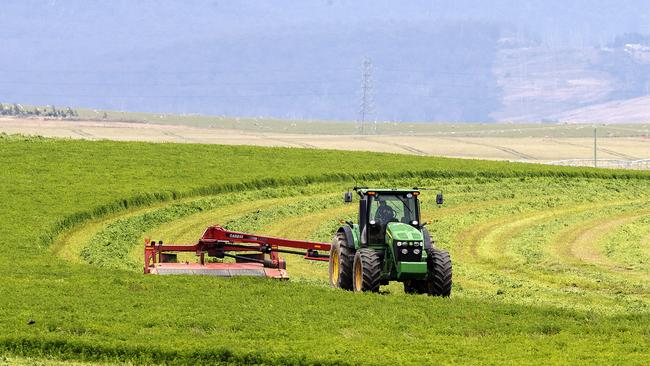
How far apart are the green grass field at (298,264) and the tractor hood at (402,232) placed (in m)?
1.37

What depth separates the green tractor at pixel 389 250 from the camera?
1168 inches

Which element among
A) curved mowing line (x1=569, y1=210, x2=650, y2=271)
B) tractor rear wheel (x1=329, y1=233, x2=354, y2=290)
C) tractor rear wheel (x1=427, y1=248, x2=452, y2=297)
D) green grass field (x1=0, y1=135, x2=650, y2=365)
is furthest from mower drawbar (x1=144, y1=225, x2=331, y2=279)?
curved mowing line (x1=569, y1=210, x2=650, y2=271)

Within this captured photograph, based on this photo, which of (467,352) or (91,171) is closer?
(467,352)

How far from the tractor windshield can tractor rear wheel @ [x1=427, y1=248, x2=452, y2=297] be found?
1.60m

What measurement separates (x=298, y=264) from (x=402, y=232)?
1090 centimetres

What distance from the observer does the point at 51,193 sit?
52625mm

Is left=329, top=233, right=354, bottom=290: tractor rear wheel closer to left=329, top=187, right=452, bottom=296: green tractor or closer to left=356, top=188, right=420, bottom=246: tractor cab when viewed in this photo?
left=329, top=187, right=452, bottom=296: green tractor

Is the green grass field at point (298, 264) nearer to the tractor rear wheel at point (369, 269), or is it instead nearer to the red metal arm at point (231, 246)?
the tractor rear wheel at point (369, 269)

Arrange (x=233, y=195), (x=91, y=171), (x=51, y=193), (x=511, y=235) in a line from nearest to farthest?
(x=511, y=235)
(x=51, y=193)
(x=233, y=195)
(x=91, y=171)

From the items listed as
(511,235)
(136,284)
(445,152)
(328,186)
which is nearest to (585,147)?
(445,152)

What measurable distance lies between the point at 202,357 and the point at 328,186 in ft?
128

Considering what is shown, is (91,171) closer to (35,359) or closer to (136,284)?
(136,284)

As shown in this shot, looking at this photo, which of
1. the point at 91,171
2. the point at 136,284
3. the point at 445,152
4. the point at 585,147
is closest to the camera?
the point at 136,284

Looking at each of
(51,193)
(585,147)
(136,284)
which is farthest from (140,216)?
(585,147)
